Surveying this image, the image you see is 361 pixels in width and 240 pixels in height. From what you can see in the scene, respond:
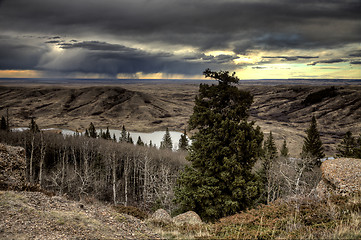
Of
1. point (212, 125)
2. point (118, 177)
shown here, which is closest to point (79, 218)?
point (212, 125)

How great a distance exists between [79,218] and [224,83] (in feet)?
41.4

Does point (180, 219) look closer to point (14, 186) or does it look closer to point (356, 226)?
point (356, 226)

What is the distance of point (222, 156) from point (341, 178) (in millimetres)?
6917

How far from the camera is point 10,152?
1605 centimetres

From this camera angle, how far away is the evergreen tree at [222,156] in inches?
576

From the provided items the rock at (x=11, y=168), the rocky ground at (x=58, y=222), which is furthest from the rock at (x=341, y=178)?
the rock at (x=11, y=168)

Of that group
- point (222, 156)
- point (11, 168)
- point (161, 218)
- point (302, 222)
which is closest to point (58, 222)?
point (161, 218)

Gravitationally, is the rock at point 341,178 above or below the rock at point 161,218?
above

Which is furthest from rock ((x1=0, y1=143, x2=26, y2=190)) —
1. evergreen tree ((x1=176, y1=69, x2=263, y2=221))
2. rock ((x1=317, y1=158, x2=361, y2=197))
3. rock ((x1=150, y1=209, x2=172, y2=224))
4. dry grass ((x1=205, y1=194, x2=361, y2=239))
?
rock ((x1=317, y1=158, x2=361, y2=197))

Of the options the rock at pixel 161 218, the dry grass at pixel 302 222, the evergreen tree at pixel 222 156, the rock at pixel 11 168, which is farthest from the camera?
the evergreen tree at pixel 222 156

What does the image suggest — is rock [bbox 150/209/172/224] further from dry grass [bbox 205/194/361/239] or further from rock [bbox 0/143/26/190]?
rock [bbox 0/143/26/190]

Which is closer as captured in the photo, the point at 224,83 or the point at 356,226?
the point at 356,226

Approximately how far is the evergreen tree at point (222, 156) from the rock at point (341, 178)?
13.1ft

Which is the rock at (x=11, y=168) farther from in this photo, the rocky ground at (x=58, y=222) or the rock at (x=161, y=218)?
the rock at (x=161, y=218)
